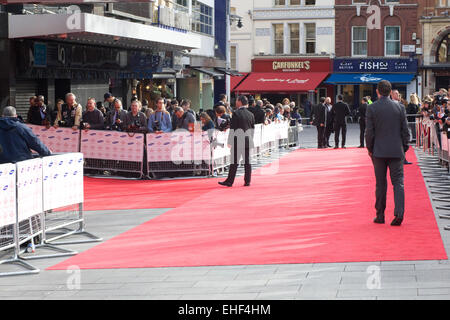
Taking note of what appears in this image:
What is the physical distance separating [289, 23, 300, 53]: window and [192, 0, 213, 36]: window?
9.21 m

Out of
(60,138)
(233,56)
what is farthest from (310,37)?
(60,138)

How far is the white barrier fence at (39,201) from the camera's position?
31.0ft

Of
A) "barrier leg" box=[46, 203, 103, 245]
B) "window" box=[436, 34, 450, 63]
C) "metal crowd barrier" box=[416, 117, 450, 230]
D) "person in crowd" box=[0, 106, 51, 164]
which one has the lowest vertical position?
"barrier leg" box=[46, 203, 103, 245]

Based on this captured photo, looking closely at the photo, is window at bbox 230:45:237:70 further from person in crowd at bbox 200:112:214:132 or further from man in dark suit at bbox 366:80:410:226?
man in dark suit at bbox 366:80:410:226

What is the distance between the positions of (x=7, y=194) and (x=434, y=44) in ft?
150

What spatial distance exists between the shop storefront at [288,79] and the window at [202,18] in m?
8.05

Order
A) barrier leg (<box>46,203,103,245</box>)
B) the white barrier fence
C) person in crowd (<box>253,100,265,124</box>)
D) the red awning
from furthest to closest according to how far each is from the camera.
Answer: the red awning < person in crowd (<box>253,100,265,124</box>) < barrier leg (<box>46,203,103,245</box>) < the white barrier fence

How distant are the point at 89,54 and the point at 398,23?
98.8 ft

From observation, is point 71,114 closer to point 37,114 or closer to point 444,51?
point 37,114

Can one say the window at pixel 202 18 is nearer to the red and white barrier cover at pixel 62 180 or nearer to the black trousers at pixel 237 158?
the black trousers at pixel 237 158

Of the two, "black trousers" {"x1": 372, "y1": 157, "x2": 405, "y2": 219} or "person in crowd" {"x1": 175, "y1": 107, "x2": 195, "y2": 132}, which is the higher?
"person in crowd" {"x1": 175, "y1": 107, "x2": 195, "y2": 132}

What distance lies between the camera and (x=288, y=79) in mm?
54750

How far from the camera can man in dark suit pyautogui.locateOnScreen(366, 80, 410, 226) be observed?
11.5 metres

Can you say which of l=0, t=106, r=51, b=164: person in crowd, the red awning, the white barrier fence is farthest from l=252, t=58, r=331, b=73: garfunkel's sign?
l=0, t=106, r=51, b=164: person in crowd
